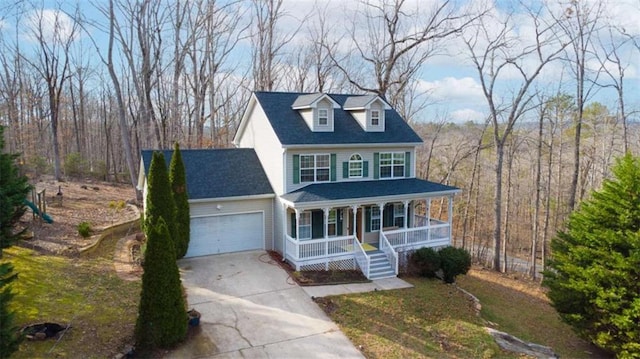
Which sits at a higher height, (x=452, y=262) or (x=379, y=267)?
(x=452, y=262)

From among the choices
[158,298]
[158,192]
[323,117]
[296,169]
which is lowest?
[158,298]

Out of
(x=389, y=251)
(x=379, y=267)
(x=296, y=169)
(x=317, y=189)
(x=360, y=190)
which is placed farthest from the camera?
(x=360, y=190)

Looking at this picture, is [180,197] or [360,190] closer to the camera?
[180,197]

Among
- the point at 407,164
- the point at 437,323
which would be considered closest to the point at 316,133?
the point at 407,164

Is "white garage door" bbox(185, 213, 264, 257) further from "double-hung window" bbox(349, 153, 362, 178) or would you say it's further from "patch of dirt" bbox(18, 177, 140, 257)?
"double-hung window" bbox(349, 153, 362, 178)

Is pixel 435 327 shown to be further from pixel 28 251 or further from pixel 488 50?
pixel 488 50

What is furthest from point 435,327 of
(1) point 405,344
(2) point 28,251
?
(2) point 28,251

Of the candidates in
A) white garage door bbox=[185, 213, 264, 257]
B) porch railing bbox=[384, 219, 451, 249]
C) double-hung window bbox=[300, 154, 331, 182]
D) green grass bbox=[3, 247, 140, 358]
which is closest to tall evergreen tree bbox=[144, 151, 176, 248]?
white garage door bbox=[185, 213, 264, 257]

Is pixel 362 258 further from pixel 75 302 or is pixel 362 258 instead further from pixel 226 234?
pixel 75 302

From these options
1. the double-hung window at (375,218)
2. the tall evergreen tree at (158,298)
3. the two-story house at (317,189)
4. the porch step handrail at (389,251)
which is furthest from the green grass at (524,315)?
the tall evergreen tree at (158,298)
